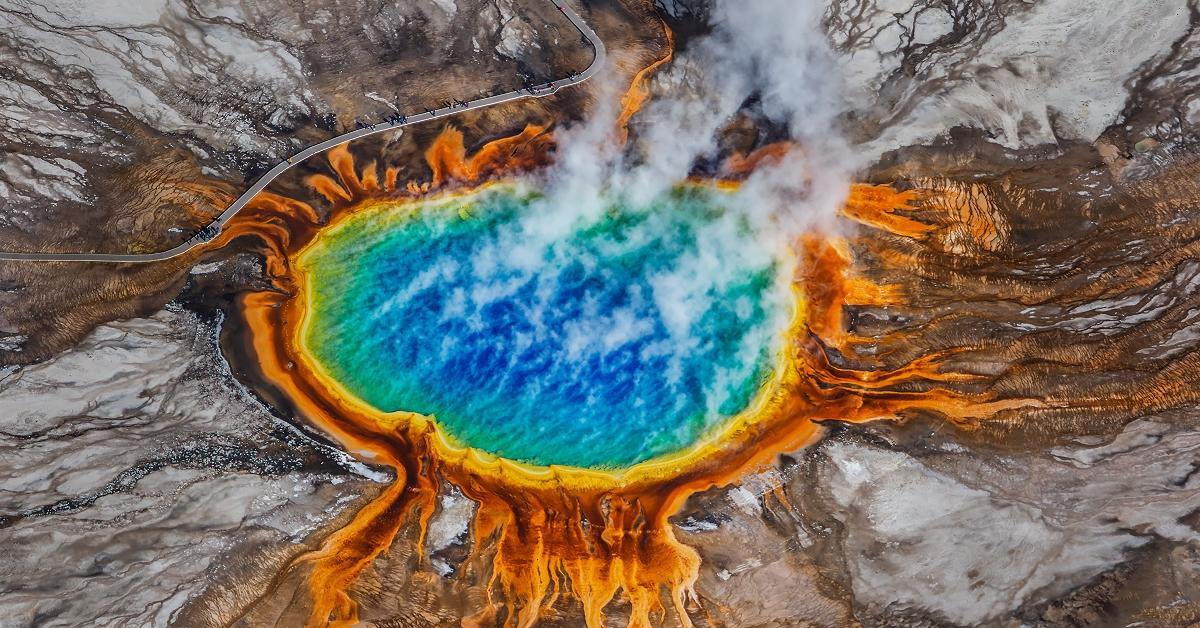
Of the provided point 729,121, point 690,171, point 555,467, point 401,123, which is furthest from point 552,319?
point 729,121

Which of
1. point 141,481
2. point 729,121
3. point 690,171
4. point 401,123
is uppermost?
point 729,121

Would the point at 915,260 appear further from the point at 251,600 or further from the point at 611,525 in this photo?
the point at 251,600

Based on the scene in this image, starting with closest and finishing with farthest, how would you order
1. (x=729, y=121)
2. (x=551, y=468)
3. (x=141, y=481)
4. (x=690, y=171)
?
1. (x=141, y=481)
2. (x=551, y=468)
3. (x=729, y=121)
4. (x=690, y=171)

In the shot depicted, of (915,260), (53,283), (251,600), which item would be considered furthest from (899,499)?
(53,283)

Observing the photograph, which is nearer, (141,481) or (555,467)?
(141,481)

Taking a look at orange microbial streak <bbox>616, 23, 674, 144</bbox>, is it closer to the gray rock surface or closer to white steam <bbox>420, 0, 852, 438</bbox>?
white steam <bbox>420, 0, 852, 438</bbox>

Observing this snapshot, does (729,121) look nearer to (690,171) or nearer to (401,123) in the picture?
(690,171)

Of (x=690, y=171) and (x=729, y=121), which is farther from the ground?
(x=729, y=121)

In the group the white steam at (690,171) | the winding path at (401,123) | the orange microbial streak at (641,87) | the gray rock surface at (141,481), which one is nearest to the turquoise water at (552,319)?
the white steam at (690,171)

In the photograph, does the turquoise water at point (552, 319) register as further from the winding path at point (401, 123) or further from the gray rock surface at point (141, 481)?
the gray rock surface at point (141, 481)

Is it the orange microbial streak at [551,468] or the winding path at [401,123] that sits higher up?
the winding path at [401,123]
